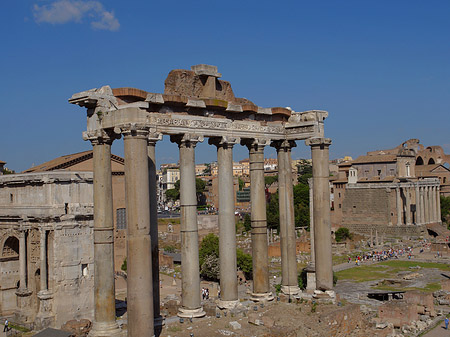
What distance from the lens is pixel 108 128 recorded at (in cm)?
1341

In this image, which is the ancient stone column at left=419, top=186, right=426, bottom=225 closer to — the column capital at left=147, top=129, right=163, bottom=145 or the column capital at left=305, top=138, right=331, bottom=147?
the column capital at left=305, top=138, right=331, bottom=147

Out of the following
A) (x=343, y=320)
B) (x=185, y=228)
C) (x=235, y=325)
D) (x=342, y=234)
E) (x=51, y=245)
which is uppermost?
(x=185, y=228)

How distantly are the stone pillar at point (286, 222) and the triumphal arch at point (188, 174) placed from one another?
0.10 feet

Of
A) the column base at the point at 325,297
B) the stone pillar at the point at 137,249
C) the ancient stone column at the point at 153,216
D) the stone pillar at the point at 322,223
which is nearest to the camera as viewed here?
the stone pillar at the point at 137,249

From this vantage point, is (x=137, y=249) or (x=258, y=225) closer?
(x=137, y=249)

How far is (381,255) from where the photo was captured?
57250 millimetres

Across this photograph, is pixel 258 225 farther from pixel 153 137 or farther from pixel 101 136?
pixel 101 136

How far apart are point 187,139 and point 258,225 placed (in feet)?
13.0

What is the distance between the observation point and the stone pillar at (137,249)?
12.4 meters

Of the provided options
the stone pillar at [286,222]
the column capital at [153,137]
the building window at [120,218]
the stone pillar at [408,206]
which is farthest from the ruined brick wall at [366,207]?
the column capital at [153,137]

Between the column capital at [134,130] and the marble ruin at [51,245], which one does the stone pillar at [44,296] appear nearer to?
the marble ruin at [51,245]

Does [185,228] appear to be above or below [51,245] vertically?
above

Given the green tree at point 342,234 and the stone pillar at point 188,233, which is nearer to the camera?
the stone pillar at point 188,233

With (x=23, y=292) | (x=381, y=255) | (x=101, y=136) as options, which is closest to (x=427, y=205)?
(x=381, y=255)
